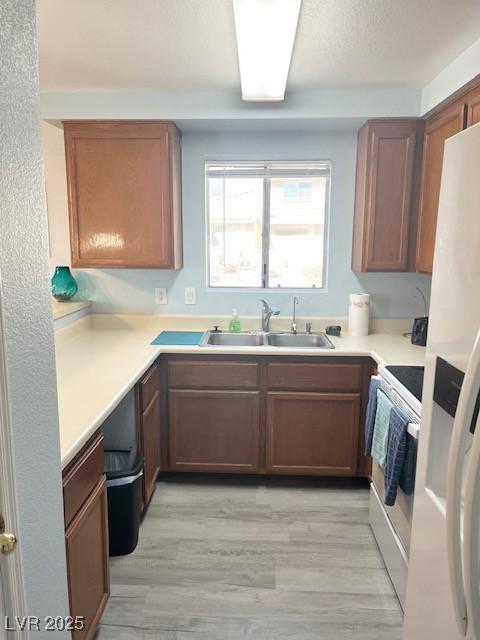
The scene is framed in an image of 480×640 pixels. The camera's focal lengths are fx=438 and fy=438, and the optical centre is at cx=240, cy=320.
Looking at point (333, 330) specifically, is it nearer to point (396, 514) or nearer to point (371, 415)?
point (371, 415)

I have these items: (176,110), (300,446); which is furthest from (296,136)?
(300,446)

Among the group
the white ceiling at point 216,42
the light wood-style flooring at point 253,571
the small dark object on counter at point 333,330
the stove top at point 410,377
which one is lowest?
Result: the light wood-style flooring at point 253,571

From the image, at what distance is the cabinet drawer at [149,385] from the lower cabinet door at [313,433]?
2.22 feet

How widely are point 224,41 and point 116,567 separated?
2399 mm

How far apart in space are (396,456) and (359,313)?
4.39ft

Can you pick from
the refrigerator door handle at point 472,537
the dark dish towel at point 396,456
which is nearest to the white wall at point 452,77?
the dark dish towel at point 396,456

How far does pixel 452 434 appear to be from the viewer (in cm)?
91

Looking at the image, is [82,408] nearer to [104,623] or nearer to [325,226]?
[104,623]

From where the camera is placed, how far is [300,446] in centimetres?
266

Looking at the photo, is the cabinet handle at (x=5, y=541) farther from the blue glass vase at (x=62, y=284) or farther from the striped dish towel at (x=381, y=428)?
the blue glass vase at (x=62, y=284)

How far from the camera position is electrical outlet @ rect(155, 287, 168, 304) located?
3121 mm

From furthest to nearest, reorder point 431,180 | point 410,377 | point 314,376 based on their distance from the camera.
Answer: point 314,376 < point 431,180 < point 410,377

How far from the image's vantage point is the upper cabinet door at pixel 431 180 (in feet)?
7.55

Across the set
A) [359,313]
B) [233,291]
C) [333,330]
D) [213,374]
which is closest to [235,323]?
[233,291]
